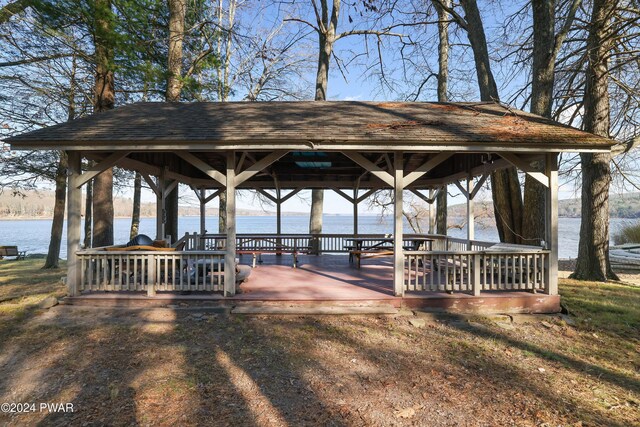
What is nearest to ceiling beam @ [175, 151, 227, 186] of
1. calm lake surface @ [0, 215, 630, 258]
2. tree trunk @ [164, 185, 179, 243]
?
tree trunk @ [164, 185, 179, 243]

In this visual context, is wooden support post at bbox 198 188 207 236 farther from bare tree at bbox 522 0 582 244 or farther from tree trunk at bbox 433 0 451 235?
tree trunk at bbox 433 0 451 235

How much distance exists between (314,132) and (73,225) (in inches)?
176

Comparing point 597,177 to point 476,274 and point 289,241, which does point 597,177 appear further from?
point 289,241

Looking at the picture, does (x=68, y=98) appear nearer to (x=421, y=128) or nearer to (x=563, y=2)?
(x=421, y=128)

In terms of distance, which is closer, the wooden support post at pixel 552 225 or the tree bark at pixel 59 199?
the wooden support post at pixel 552 225

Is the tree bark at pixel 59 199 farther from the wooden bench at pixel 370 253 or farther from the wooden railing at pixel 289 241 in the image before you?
the wooden bench at pixel 370 253

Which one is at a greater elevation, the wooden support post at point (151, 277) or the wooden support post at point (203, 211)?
the wooden support post at point (203, 211)

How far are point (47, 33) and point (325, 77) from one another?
9.39 metres

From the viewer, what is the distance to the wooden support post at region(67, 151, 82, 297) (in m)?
5.94

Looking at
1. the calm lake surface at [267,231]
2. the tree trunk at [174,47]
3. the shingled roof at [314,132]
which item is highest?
the tree trunk at [174,47]

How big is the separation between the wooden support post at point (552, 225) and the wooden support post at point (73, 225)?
26.6ft

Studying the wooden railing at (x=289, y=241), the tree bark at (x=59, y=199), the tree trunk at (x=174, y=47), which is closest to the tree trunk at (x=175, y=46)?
the tree trunk at (x=174, y=47)

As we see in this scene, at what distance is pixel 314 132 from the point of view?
596cm

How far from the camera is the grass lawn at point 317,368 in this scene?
3111 mm
